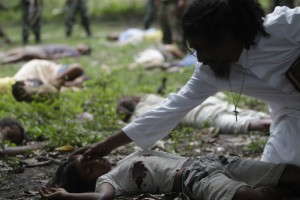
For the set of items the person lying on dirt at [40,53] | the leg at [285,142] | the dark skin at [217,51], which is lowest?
the person lying on dirt at [40,53]

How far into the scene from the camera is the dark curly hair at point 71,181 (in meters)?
3.20

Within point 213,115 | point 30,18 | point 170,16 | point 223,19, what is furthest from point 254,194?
point 30,18

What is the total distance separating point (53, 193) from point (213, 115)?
269 cm

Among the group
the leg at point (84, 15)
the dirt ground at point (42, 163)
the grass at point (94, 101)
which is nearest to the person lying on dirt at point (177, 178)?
the dirt ground at point (42, 163)

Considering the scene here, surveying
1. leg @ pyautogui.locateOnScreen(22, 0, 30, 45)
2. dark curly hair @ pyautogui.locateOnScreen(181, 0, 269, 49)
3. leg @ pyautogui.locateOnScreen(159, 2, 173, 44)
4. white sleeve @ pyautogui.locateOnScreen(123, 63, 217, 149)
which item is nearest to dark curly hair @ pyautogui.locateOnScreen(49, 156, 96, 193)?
white sleeve @ pyautogui.locateOnScreen(123, 63, 217, 149)

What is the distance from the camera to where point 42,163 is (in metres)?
4.00

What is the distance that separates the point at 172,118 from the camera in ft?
10.4

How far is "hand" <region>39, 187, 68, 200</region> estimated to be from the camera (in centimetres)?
288

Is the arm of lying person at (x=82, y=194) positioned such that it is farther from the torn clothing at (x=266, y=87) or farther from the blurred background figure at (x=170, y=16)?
the blurred background figure at (x=170, y=16)

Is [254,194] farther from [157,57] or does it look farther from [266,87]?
[157,57]

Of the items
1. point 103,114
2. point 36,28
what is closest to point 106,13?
point 36,28

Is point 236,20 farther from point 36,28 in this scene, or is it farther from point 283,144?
point 36,28

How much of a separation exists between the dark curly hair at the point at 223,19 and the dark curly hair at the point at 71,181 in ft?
3.72

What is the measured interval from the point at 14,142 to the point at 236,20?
268cm
